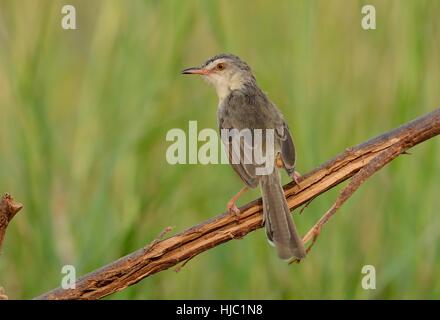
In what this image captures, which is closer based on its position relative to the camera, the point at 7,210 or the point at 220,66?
the point at 7,210

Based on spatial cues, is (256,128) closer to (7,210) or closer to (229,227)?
(229,227)

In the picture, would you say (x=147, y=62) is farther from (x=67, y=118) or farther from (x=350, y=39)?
(x=67, y=118)

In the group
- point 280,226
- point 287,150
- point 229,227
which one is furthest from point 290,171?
point 229,227

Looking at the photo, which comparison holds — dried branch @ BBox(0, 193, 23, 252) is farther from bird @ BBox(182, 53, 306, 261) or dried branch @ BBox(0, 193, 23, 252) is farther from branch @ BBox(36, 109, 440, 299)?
bird @ BBox(182, 53, 306, 261)

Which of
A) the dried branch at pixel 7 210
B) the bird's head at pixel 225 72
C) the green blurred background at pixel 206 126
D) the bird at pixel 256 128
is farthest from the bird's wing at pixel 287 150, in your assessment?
the dried branch at pixel 7 210

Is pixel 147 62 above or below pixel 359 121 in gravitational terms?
above

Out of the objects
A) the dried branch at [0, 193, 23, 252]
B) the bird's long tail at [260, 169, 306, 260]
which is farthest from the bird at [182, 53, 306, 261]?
the dried branch at [0, 193, 23, 252]
